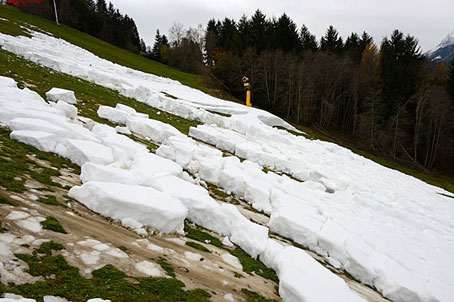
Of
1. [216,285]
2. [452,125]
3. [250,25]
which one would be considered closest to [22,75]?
[216,285]

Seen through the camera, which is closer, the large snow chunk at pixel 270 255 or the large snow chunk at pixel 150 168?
the large snow chunk at pixel 270 255

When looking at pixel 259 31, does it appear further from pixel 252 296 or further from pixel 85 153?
pixel 252 296

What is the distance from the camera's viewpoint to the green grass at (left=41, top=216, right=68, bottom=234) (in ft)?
14.0

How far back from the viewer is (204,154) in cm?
1121

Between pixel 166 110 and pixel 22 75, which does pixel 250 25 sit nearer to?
pixel 166 110

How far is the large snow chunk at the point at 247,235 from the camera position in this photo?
6.28 meters

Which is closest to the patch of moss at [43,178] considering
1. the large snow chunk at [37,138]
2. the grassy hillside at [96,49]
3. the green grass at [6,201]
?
the green grass at [6,201]

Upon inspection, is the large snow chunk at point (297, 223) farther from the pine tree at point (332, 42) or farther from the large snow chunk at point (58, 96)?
the pine tree at point (332, 42)

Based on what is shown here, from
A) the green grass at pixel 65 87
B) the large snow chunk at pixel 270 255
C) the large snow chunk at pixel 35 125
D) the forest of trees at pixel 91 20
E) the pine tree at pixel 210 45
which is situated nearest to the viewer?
the large snow chunk at pixel 270 255

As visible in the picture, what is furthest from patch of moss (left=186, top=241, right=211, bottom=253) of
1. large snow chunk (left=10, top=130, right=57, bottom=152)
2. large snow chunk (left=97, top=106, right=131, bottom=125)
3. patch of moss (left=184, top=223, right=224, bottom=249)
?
large snow chunk (left=97, top=106, right=131, bottom=125)

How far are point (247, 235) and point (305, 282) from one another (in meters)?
1.87

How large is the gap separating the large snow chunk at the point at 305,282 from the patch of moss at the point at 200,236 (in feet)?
4.74

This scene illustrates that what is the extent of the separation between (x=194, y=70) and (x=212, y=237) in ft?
239

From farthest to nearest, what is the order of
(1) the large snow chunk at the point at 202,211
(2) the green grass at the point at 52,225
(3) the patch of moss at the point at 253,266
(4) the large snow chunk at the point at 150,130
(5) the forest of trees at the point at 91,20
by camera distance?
1. (5) the forest of trees at the point at 91,20
2. (4) the large snow chunk at the point at 150,130
3. (1) the large snow chunk at the point at 202,211
4. (3) the patch of moss at the point at 253,266
5. (2) the green grass at the point at 52,225
